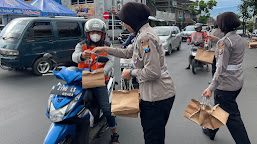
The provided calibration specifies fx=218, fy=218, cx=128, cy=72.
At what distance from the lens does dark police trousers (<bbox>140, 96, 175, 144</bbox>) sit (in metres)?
2.06

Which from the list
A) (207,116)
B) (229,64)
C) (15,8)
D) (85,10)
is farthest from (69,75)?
(85,10)

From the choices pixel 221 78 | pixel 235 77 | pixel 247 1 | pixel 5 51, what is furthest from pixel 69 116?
pixel 247 1

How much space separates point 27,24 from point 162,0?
49929mm

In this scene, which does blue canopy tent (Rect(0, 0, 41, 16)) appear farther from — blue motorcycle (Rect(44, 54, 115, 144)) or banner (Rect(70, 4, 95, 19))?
banner (Rect(70, 4, 95, 19))

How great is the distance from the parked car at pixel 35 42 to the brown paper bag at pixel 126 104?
596cm

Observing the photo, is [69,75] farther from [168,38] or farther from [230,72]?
[168,38]

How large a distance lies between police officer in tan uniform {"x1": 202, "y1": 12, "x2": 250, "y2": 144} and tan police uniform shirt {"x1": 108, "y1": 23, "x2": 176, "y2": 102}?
793mm

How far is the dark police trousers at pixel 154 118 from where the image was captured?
206 cm

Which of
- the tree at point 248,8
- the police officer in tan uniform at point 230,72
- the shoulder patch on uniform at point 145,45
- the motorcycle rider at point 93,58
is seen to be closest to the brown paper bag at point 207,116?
the police officer in tan uniform at point 230,72

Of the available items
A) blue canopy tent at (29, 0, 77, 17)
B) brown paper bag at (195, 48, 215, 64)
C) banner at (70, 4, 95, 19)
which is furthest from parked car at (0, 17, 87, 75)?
banner at (70, 4, 95, 19)

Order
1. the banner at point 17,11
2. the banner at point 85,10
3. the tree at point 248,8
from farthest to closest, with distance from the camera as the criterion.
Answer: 1. the banner at point 85,10
2. the tree at point 248,8
3. the banner at point 17,11

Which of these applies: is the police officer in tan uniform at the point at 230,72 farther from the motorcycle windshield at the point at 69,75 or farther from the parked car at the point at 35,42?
the parked car at the point at 35,42

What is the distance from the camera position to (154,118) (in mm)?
2080

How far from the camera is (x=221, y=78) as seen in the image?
2609mm
